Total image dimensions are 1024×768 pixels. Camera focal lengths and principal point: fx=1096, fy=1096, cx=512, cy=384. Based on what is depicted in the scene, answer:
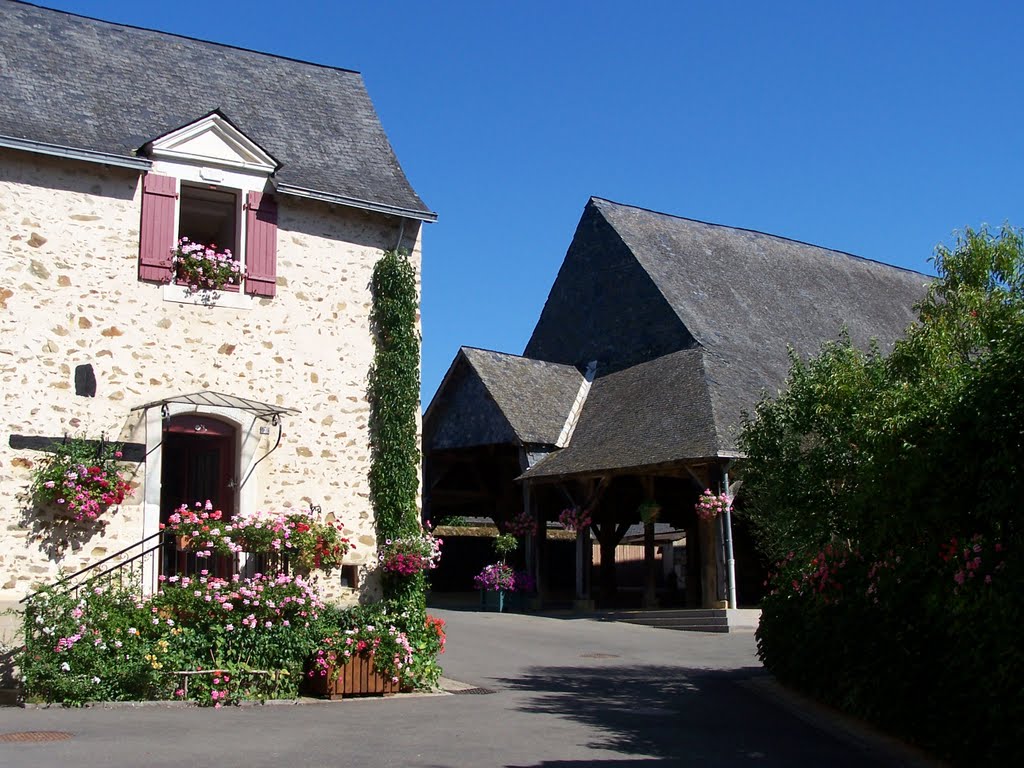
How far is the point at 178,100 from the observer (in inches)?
493

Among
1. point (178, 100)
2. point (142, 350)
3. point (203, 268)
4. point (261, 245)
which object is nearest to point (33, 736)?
point (142, 350)

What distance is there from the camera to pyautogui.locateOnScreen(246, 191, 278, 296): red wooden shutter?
1166cm

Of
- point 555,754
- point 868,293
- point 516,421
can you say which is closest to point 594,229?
point 516,421

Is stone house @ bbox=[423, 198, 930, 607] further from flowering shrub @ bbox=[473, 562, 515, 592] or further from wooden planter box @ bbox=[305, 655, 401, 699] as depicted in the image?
wooden planter box @ bbox=[305, 655, 401, 699]

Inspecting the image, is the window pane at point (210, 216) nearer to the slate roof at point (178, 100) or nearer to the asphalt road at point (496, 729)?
the slate roof at point (178, 100)

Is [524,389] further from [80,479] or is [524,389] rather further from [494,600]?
[80,479]

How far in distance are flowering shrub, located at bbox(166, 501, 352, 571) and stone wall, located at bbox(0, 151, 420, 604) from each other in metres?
0.36

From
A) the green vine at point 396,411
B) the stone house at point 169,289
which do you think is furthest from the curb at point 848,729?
the stone house at point 169,289

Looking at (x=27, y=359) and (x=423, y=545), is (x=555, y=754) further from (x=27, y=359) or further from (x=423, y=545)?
(x=27, y=359)

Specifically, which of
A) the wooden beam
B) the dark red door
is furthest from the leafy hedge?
the wooden beam

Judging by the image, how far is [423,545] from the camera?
39.0 ft

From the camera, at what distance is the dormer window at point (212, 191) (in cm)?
1125

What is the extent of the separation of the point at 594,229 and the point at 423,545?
51.7 feet

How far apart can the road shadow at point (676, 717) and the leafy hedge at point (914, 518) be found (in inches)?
25.0
